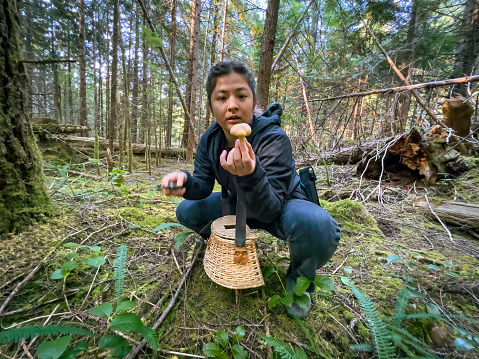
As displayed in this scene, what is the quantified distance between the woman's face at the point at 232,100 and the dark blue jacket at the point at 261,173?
17 cm

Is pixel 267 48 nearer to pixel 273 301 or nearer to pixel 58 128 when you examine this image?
pixel 273 301

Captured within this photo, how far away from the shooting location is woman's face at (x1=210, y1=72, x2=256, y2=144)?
130cm

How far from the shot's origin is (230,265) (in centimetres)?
120

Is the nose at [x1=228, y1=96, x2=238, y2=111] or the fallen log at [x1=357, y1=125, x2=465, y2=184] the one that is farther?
the fallen log at [x1=357, y1=125, x2=465, y2=184]

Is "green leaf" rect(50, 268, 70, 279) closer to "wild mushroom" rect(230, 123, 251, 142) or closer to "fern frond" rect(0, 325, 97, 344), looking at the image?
"fern frond" rect(0, 325, 97, 344)

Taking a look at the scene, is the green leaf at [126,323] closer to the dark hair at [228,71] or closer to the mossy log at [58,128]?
the dark hair at [228,71]

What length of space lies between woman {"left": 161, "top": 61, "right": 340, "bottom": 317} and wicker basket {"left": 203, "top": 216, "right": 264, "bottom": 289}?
200mm

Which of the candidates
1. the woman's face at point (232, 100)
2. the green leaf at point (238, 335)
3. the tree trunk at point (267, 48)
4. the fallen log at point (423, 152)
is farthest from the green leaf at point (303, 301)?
the tree trunk at point (267, 48)

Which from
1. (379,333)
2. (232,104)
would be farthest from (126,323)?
(232,104)

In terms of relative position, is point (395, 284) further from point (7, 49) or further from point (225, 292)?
point (7, 49)

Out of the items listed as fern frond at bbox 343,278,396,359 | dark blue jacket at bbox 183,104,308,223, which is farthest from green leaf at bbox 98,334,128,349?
fern frond at bbox 343,278,396,359

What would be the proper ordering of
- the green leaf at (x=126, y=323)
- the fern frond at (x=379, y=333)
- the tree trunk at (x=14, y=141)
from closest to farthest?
1. the green leaf at (x=126, y=323)
2. the fern frond at (x=379, y=333)
3. the tree trunk at (x=14, y=141)

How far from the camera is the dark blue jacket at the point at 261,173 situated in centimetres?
108

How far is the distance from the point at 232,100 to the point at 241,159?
531 millimetres
